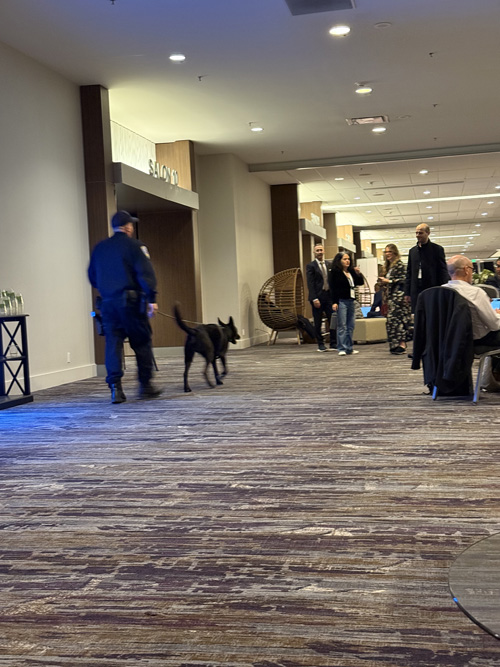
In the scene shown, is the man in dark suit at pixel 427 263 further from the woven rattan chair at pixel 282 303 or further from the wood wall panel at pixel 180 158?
the woven rattan chair at pixel 282 303

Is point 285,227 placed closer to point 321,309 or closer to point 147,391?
point 321,309

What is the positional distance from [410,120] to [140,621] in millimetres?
11131

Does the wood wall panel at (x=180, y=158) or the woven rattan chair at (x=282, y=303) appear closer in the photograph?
the wood wall panel at (x=180, y=158)

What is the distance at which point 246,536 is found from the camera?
2.66 metres

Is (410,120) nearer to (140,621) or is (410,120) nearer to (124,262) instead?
(124,262)

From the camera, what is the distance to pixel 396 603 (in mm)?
2027

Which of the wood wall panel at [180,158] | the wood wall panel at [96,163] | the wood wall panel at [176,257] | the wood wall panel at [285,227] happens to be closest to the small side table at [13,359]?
the wood wall panel at [96,163]

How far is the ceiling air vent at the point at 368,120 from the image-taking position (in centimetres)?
1170

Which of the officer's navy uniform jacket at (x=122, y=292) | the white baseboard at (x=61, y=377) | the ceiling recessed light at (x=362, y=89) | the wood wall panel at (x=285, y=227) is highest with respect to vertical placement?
the ceiling recessed light at (x=362, y=89)

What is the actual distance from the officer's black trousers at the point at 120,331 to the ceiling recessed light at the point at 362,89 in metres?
5.02

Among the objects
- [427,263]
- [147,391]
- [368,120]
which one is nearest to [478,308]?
[427,263]

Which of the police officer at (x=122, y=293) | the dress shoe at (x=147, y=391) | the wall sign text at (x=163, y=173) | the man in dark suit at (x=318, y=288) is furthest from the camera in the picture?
the man in dark suit at (x=318, y=288)

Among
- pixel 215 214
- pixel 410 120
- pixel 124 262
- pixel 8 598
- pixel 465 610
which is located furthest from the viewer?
pixel 215 214

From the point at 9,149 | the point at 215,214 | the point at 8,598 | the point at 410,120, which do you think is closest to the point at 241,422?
the point at 8,598
